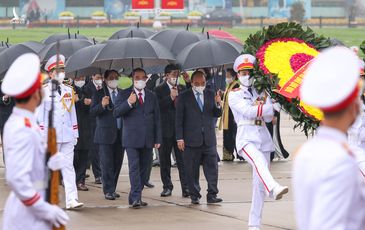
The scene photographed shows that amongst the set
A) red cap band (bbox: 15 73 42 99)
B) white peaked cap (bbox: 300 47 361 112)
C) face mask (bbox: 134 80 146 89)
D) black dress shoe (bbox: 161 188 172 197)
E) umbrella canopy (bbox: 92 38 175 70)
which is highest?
white peaked cap (bbox: 300 47 361 112)

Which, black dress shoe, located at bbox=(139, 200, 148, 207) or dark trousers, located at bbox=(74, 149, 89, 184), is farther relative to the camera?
dark trousers, located at bbox=(74, 149, 89, 184)

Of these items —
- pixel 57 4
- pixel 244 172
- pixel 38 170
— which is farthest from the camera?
pixel 57 4

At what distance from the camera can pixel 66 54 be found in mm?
17234

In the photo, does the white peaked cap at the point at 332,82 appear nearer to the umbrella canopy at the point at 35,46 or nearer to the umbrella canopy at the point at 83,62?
the umbrella canopy at the point at 83,62

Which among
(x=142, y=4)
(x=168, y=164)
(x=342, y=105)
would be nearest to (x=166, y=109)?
(x=168, y=164)

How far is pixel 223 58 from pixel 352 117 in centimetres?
1010

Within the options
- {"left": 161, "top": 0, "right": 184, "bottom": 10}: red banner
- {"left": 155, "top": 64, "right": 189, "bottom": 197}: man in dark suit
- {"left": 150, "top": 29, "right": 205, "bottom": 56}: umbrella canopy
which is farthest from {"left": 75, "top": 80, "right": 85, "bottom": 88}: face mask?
{"left": 161, "top": 0, "right": 184, "bottom": 10}: red banner

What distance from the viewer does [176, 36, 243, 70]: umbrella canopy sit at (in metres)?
14.6

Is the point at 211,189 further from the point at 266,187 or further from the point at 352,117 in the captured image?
the point at 352,117

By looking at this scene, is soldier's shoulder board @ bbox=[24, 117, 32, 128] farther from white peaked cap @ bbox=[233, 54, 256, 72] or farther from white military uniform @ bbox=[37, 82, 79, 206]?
white military uniform @ bbox=[37, 82, 79, 206]

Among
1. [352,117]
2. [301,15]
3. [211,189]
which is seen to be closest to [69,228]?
[211,189]

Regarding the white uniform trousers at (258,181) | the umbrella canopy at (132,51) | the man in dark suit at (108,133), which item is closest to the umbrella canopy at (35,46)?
the umbrella canopy at (132,51)

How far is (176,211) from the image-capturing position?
12703 mm

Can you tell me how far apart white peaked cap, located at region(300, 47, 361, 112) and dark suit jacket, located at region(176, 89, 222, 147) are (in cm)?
828
